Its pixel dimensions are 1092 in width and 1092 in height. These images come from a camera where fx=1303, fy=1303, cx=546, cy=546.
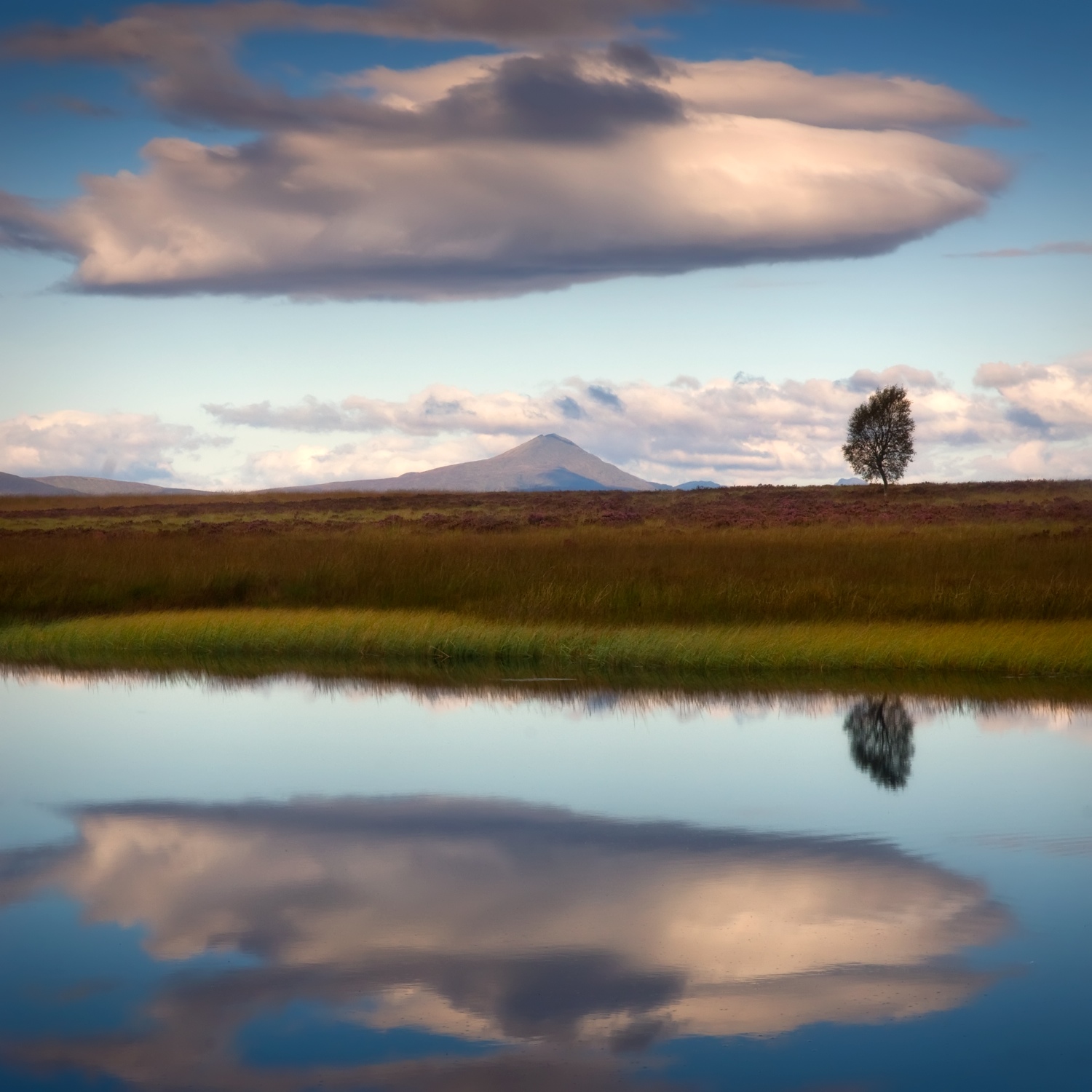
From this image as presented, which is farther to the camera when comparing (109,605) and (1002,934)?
(109,605)

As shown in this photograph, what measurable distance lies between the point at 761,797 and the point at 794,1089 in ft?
19.8

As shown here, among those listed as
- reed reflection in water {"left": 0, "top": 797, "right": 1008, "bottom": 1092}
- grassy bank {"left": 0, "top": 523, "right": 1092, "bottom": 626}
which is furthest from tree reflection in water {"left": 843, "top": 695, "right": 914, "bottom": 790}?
grassy bank {"left": 0, "top": 523, "right": 1092, "bottom": 626}

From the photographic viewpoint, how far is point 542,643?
68.8 ft

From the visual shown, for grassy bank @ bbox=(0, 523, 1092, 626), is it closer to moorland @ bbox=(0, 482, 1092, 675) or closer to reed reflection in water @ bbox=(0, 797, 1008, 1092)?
moorland @ bbox=(0, 482, 1092, 675)

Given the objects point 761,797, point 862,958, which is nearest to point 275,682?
point 761,797

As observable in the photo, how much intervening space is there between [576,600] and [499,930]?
15.2 m

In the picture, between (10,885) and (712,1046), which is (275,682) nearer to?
(10,885)

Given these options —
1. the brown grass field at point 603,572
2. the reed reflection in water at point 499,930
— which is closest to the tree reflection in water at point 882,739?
the reed reflection in water at point 499,930

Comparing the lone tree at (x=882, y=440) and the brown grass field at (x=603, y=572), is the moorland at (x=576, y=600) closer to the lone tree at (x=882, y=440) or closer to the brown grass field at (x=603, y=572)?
the brown grass field at (x=603, y=572)

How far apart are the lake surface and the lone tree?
7647 centimetres

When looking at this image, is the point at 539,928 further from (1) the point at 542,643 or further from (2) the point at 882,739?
(1) the point at 542,643

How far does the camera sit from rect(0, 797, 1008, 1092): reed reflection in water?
6.57 metres

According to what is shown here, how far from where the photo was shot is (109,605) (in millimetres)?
26453

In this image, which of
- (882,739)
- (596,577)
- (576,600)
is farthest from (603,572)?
(882,739)
